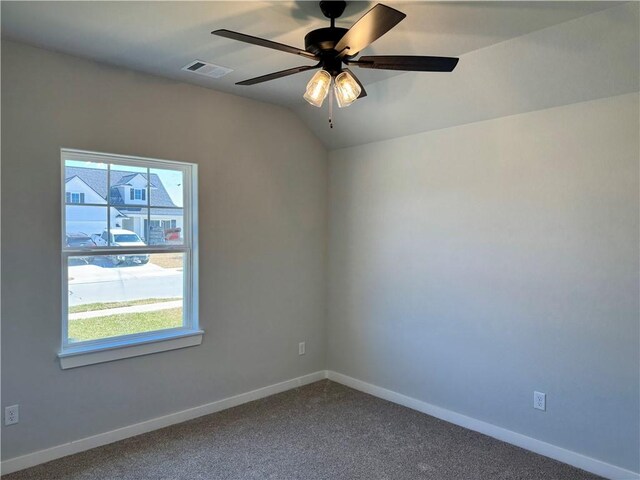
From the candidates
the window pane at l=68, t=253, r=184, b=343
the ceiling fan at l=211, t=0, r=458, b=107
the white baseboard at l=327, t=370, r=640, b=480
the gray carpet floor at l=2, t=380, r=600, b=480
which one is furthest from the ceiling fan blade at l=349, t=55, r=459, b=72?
the white baseboard at l=327, t=370, r=640, b=480

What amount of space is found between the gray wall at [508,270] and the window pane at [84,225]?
7.09 ft

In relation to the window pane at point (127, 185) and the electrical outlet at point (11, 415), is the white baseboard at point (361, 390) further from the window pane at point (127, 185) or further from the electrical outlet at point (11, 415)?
the window pane at point (127, 185)

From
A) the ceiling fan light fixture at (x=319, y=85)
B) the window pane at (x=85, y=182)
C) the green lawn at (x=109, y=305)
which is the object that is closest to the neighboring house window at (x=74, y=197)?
the window pane at (x=85, y=182)

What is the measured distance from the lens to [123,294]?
3182 mm

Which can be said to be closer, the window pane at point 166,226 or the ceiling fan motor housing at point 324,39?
the ceiling fan motor housing at point 324,39

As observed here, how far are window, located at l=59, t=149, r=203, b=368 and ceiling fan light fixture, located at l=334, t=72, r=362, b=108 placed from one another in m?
1.74

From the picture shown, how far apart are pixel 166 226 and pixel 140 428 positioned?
150 centimetres

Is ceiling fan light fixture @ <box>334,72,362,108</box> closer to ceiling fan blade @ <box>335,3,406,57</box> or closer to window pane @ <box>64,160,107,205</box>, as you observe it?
ceiling fan blade @ <box>335,3,406,57</box>

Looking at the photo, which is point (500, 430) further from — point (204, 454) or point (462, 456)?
point (204, 454)

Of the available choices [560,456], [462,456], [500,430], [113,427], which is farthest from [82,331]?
[560,456]

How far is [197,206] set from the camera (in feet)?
11.3

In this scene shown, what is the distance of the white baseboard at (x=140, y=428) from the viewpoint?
268 centimetres

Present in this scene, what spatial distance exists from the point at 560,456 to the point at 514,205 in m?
1.68

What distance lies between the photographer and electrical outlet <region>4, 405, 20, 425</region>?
2.62 m
